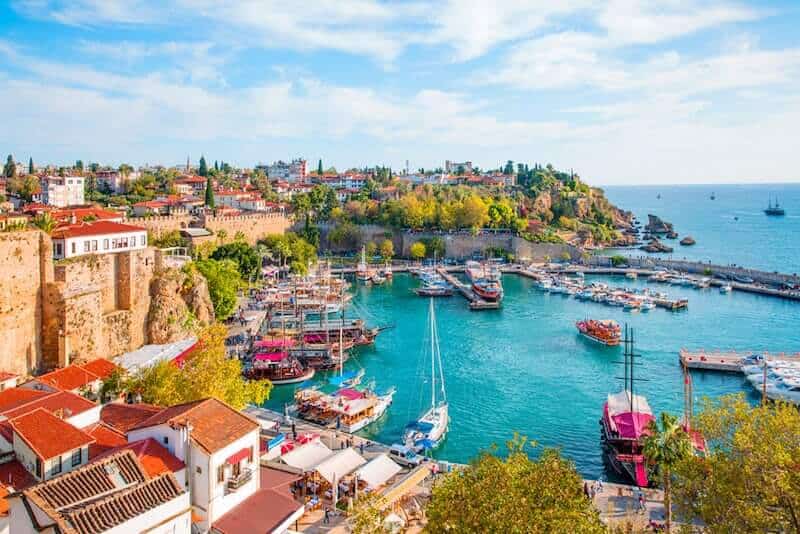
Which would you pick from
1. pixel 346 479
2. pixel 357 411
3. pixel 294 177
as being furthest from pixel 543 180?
pixel 346 479

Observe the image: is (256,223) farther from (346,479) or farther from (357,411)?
(346,479)

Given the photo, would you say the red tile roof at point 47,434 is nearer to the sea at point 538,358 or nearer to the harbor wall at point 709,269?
the sea at point 538,358

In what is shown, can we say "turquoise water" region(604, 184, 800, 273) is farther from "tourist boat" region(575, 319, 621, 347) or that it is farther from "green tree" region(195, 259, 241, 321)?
"green tree" region(195, 259, 241, 321)

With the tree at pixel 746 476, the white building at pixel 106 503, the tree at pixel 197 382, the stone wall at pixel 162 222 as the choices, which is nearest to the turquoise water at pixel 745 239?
the stone wall at pixel 162 222

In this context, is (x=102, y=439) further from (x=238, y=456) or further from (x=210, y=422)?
(x=238, y=456)

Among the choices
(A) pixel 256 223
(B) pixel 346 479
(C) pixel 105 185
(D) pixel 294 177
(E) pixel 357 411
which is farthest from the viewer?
(D) pixel 294 177

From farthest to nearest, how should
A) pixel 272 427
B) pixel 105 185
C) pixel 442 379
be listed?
1. pixel 105 185
2. pixel 442 379
3. pixel 272 427

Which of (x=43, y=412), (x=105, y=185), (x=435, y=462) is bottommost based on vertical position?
(x=435, y=462)

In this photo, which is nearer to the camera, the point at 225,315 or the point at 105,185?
the point at 225,315

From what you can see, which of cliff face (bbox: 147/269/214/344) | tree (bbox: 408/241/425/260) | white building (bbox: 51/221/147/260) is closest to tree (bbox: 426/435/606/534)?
cliff face (bbox: 147/269/214/344)
